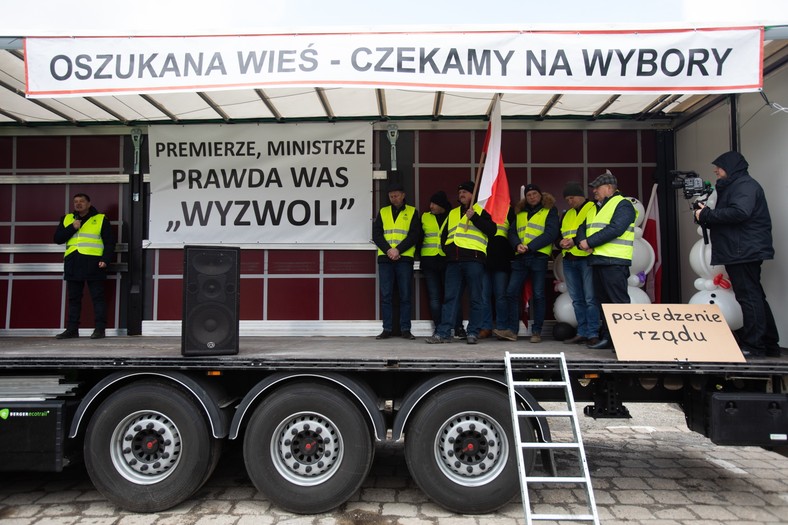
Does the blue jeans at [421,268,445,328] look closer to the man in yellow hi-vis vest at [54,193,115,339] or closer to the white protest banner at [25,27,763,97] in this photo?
the white protest banner at [25,27,763,97]

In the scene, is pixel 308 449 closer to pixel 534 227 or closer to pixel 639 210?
pixel 534 227

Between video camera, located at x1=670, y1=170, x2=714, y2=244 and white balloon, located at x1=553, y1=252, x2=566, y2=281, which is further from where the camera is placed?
white balloon, located at x1=553, y1=252, x2=566, y2=281

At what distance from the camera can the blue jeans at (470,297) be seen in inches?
241

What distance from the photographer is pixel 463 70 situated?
499 cm

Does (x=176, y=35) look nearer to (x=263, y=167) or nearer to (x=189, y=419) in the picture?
(x=263, y=167)

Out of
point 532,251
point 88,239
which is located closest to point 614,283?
point 532,251

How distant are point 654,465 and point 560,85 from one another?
153 inches

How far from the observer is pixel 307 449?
4402 millimetres

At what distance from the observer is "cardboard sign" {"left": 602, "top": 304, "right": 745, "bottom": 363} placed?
4.49 m

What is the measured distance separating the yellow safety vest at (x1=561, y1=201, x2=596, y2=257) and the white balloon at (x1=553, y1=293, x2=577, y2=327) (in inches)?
26.3

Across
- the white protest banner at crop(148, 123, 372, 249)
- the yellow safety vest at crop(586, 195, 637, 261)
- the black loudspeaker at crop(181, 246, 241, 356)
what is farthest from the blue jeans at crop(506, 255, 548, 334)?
the black loudspeaker at crop(181, 246, 241, 356)

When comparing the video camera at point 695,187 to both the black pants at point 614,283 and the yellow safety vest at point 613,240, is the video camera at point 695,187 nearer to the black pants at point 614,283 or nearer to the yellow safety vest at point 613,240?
the yellow safety vest at point 613,240

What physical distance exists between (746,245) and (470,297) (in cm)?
Answer: 264

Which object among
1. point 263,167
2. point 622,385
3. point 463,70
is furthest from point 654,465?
point 263,167
